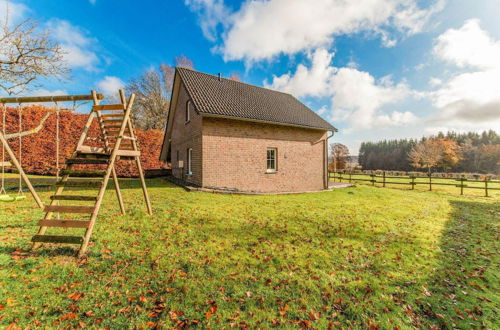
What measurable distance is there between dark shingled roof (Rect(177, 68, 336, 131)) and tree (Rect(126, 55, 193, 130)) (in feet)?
50.1

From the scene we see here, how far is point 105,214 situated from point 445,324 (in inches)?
286

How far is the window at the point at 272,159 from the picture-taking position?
12.1 meters

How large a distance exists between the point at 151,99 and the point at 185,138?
57.9 ft

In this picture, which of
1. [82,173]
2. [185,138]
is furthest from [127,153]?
[185,138]

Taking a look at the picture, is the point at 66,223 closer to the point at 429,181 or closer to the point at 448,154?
the point at 429,181

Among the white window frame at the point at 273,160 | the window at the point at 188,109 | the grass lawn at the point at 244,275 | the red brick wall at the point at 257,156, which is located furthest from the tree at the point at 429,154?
the window at the point at 188,109

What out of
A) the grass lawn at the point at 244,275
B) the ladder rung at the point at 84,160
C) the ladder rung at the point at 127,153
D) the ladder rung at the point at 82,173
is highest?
the ladder rung at the point at 127,153

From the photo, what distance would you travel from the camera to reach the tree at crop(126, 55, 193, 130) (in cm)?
2641

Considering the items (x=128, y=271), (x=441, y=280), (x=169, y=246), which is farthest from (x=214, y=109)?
(x=441, y=280)

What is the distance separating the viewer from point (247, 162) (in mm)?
11156

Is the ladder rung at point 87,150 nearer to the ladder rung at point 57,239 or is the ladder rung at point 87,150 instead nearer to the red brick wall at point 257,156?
the ladder rung at point 57,239

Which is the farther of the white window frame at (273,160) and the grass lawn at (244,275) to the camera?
the white window frame at (273,160)

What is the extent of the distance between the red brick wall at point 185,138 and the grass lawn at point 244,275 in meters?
5.24

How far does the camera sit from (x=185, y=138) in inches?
514
